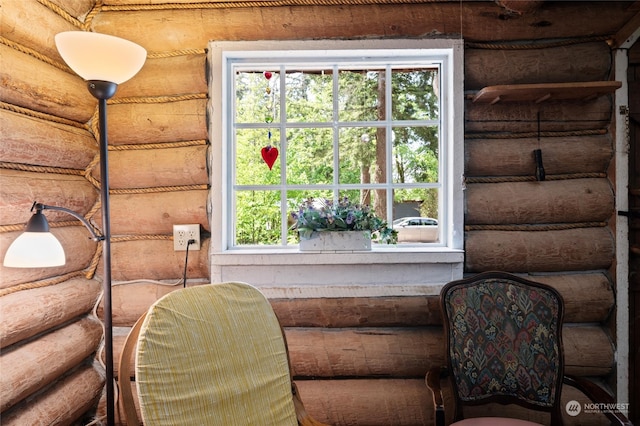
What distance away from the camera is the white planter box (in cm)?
207

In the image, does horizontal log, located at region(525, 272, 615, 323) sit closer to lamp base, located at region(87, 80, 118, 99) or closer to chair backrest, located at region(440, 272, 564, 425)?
chair backrest, located at region(440, 272, 564, 425)

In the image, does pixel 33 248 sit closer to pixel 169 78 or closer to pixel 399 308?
pixel 169 78

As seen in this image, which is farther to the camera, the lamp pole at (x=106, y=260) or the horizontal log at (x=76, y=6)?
the horizontal log at (x=76, y=6)

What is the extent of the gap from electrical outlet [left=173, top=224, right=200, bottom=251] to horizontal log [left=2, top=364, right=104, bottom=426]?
75cm

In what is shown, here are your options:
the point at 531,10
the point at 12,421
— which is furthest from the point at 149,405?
the point at 531,10

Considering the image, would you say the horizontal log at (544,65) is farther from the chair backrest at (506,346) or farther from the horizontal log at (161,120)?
the horizontal log at (161,120)

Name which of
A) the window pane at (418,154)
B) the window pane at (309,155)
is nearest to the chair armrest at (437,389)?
the window pane at (418,154)

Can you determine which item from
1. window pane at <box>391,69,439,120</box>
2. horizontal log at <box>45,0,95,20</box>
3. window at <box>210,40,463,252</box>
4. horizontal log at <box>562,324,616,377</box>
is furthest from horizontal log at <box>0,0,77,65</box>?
horizontal log at <box>562,324,616,377</box>

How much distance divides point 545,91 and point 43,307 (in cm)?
244

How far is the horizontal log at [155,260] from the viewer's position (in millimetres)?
2131

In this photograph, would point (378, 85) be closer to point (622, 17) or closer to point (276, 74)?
point (276, 74)

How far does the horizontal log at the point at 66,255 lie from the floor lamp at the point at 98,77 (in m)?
0.21

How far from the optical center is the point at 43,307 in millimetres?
1722

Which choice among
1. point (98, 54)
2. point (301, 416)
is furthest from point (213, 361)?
point (98, 54)
